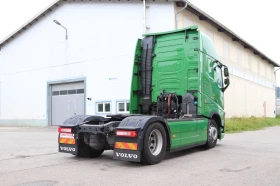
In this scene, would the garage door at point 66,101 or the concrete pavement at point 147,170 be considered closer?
the concrete pavement at point 147,170

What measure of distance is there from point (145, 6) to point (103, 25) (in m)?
3.92

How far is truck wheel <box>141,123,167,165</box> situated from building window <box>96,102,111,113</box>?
1460cm

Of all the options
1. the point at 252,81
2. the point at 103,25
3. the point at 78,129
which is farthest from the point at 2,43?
the point at 78,129

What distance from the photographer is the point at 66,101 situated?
25.4 metres

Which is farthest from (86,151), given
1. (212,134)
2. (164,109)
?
(212,134)

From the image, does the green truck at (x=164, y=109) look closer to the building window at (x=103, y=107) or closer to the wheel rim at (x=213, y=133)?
the wheel rim at (x=213, y=133)

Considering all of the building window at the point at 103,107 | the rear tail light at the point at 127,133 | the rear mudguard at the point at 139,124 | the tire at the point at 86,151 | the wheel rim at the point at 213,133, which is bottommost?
the tire at the point at 86,151

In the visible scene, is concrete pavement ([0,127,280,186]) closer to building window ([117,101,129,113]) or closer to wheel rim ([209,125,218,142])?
wheel rim ([209,125,218,142])

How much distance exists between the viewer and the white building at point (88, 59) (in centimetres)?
2103

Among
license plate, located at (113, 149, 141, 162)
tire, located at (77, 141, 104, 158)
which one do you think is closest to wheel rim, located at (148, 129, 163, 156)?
license plate, located at (113, 149, 141, 162)

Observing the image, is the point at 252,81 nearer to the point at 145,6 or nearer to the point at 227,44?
the point at 227,44

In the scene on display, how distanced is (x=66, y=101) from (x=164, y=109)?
17.5 m

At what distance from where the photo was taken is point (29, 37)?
95.1 ft

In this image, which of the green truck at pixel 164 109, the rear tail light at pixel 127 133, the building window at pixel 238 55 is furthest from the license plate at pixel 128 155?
the building window at pixel 238 55
